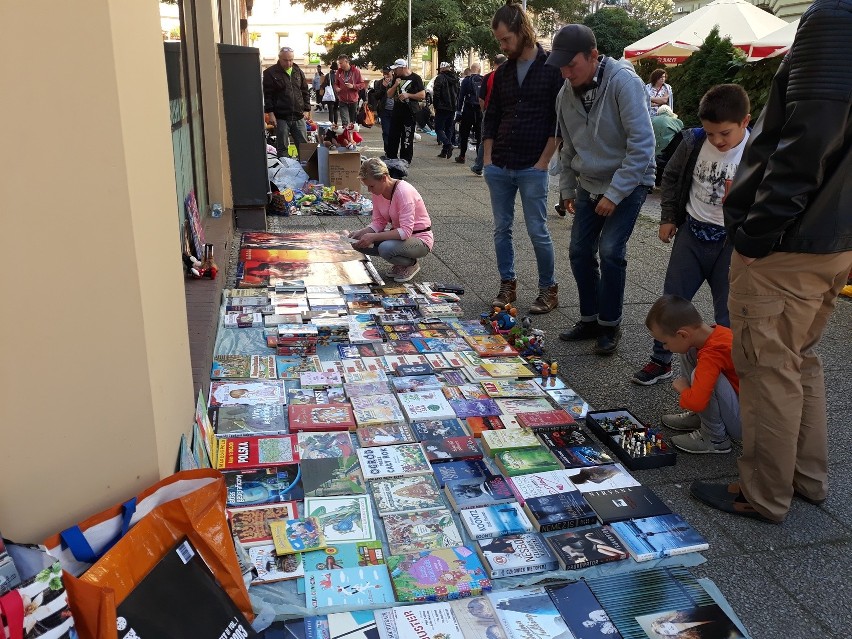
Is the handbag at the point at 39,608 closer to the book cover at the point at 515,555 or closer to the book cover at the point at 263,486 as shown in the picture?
the book cover at the point at 263,486

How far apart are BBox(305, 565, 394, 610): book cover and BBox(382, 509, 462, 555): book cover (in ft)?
0.46

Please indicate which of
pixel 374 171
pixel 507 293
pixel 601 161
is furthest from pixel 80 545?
pixel 374 171

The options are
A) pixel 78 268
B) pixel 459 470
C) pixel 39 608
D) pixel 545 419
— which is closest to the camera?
pixel 39 608

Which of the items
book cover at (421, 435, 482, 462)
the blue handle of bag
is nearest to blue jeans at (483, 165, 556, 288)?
book cover at (421, 435, 482, 462)

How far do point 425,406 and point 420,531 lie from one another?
37.3 inches

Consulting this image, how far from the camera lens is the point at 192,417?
98.7 inches

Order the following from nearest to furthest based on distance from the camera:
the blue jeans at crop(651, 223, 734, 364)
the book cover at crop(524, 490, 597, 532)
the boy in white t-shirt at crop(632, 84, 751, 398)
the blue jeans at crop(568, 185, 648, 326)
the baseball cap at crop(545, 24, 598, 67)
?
the book cover at crop(524, 490, 597, 532)
the boy in white t-shirt at crop(632, 84, 751, 398)
the blue jeans at crop(651, 223, 734, 364)
the baseball cap at crop(545, 24, 598, 67)
the blue jeans at crop(568, 185, 648, 326)

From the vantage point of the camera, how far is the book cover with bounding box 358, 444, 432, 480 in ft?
9.12

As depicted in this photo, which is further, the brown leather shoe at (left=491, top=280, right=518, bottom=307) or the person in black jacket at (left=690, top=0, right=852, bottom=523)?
the brown leather shoe at (left=491, top=280, right=518, bottom=307)

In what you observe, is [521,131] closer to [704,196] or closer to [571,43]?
[571,43]

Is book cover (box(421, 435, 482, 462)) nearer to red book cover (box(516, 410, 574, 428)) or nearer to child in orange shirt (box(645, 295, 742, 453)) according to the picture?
red book cover (box(516, 410, 574, 428))

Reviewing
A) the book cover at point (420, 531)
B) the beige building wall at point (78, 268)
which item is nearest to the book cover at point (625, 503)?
the book cover at point (420, 531)

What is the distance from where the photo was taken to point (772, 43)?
10898mm

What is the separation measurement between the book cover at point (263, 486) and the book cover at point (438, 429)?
2.02 ft
